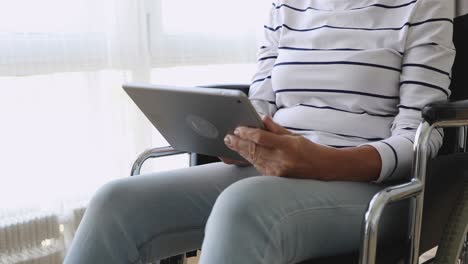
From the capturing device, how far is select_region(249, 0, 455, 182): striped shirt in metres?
0.98

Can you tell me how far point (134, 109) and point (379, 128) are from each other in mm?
923

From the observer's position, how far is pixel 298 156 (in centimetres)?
85

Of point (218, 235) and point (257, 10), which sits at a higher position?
point (257, 10)

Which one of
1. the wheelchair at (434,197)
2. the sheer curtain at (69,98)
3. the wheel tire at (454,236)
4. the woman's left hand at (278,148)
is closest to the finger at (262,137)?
the woman's left hand at (278,148)

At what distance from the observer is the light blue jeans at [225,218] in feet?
2.45

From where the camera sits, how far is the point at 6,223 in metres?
1.52

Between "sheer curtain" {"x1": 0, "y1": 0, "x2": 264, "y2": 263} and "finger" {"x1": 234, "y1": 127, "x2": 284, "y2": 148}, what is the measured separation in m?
0.87

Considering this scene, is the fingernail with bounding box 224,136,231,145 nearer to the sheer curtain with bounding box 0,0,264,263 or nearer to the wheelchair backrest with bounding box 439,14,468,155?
the wheelchair backrest with bounding box 439,14,468,155

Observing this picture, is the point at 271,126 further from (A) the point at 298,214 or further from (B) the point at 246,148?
(A) the point at 298,214

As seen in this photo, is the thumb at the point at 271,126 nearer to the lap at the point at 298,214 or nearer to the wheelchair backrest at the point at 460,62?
the lap at the point at 298,214

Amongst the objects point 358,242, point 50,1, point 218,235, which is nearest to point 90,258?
point 218,235

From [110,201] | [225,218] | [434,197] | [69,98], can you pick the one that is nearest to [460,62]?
[434,197]

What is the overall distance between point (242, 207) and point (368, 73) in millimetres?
431

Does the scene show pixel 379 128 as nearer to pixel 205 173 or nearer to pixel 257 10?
pixel 205 173
